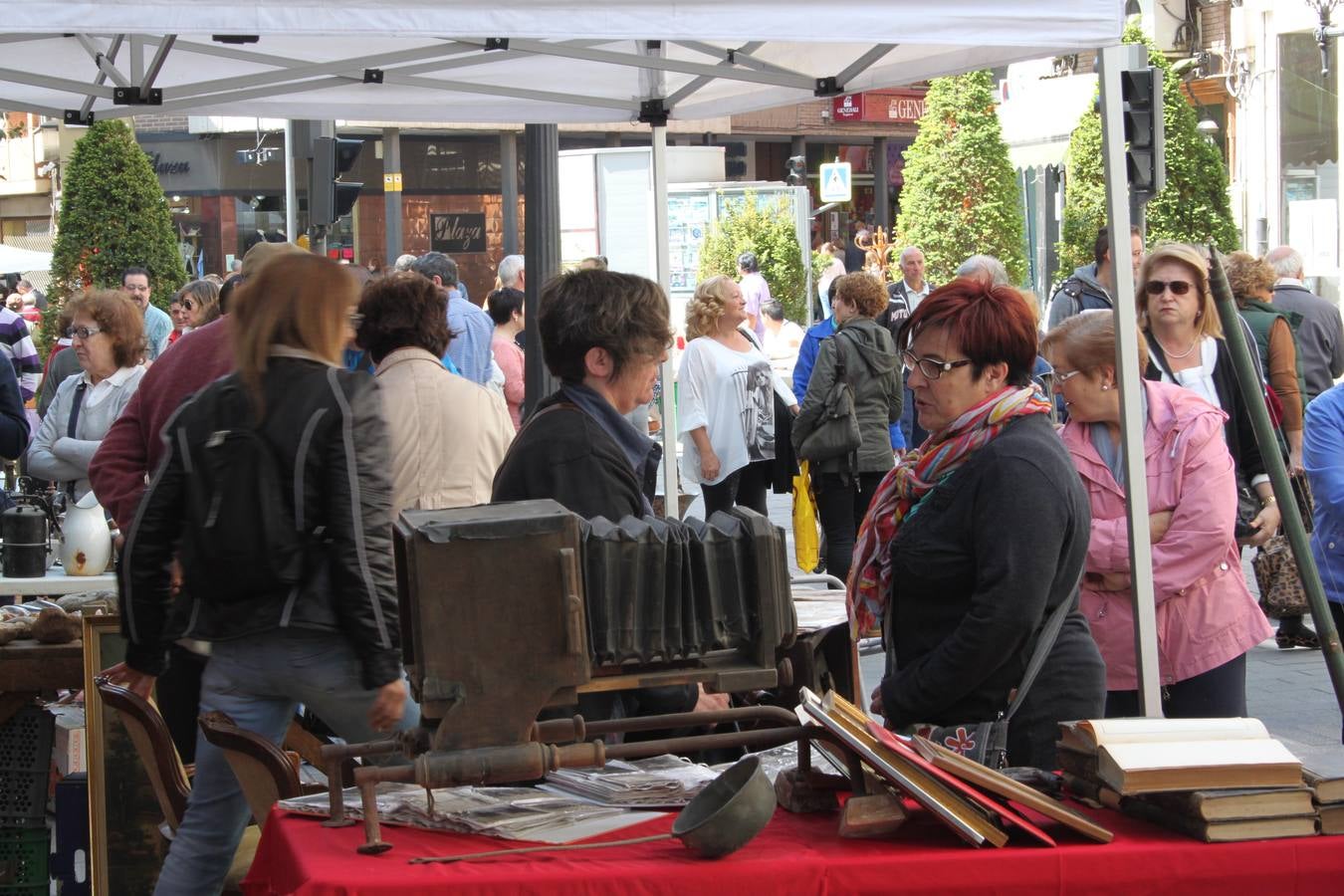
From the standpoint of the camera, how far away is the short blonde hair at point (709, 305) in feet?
28.3

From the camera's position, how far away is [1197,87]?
25.2 metres

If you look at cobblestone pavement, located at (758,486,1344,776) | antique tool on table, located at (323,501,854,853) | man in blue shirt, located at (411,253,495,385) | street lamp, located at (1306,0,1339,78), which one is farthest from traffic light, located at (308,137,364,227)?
street lamp, located at (1306,0,1339,78)

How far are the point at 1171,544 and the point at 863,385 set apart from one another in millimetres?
4546

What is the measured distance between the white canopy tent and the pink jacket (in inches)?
8.8

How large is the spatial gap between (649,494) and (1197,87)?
23.6 metres

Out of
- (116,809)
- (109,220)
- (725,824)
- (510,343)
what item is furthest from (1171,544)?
(109,220)

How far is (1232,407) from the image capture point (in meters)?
5.16

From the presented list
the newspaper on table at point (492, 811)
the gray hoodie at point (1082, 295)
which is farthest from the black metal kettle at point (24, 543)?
the gray hoodie at point (1082, 295)

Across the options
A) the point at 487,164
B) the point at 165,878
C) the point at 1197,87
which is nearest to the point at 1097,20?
the point at 165,878

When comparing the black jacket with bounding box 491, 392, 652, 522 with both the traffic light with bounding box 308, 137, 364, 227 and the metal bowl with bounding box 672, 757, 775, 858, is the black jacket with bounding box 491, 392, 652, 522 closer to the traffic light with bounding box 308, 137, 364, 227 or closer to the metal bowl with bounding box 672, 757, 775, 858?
the metal bowl with bounding box 672, 757, 775, 858

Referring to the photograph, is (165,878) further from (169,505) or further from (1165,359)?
(1165,359)

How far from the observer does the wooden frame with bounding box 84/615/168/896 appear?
441 cm

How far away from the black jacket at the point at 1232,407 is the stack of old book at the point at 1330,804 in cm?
268

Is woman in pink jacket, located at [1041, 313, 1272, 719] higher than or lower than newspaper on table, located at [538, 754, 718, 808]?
higher
